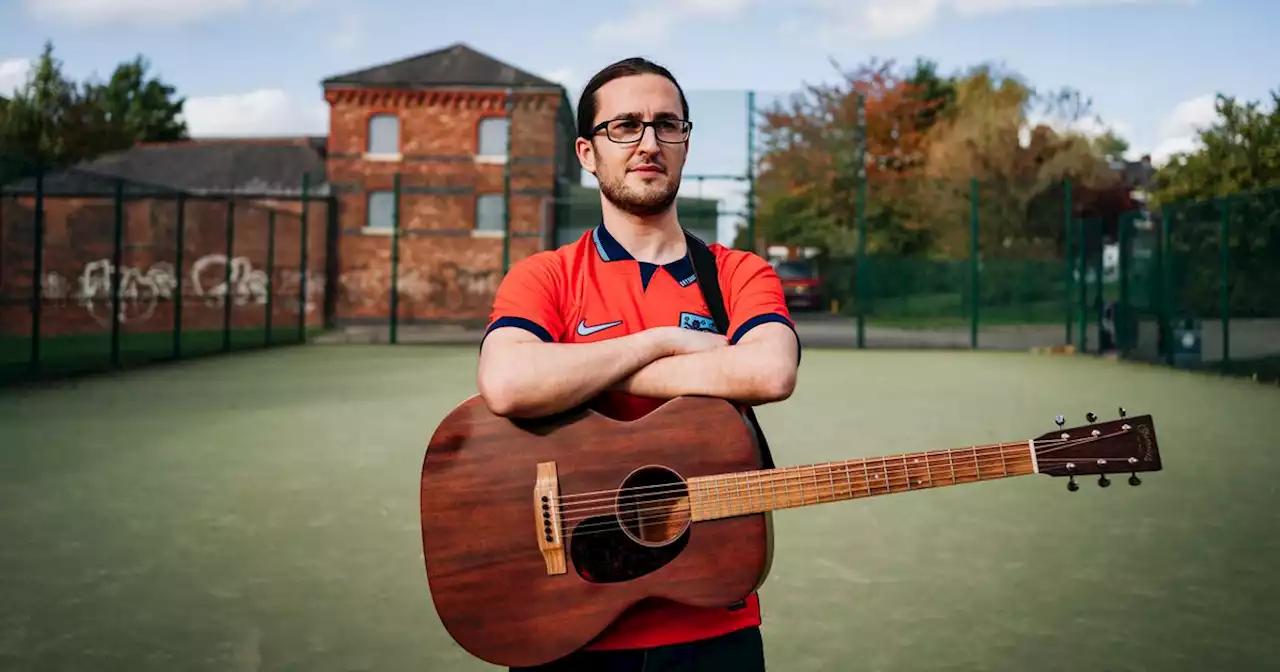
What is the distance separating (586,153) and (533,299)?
0.96 ft

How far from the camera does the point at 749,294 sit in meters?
2.02

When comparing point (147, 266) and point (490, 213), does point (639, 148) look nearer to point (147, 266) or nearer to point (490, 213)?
point (147, 266)

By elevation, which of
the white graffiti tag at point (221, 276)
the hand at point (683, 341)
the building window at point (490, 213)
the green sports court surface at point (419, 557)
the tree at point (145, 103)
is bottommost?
the green sports court surface at point (419, 557)

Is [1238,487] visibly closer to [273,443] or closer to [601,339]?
[601,339]

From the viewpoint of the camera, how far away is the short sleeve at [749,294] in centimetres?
198

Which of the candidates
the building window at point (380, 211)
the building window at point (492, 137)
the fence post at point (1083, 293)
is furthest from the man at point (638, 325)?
the building window at point (492, 137)

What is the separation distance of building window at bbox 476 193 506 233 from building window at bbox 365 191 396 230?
2.65 metres

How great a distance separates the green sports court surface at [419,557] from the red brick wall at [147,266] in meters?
3.70

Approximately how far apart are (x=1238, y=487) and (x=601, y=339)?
5.55 metres

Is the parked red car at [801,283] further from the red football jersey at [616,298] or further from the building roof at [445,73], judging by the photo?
the red football jersey at [616,298]

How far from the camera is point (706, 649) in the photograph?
187 cm

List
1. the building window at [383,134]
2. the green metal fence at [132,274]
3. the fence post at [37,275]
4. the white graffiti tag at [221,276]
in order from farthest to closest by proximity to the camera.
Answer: the building window at [383,134] < the white graffiti tag at [221,276] < the green metal fence at [132,274] < the fence post at [37,275]

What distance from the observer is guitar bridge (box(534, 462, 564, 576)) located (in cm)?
188

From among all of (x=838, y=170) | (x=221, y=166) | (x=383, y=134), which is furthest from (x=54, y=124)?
(x=838, y=170)
